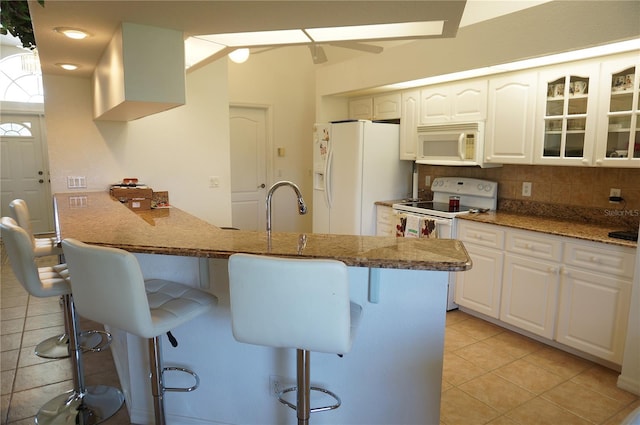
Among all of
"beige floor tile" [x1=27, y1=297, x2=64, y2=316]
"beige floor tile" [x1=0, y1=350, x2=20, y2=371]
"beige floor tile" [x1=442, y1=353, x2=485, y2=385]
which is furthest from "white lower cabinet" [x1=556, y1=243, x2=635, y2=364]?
"beige floor tile" [x1=27, y1=297, x2=64, y2=316]

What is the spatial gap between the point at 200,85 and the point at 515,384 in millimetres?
3584

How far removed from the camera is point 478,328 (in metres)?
3.34

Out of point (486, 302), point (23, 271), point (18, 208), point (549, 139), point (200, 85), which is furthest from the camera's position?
point (200, 85)

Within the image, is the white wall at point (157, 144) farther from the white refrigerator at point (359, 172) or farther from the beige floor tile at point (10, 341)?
the beige floor tile at point (10, 341)

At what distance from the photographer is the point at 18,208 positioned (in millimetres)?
2734

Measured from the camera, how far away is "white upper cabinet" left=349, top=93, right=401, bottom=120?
438 centimetres

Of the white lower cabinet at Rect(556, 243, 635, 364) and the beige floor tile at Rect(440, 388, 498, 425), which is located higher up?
the white lower cabinet at Rect(556, 243, 635, 364)

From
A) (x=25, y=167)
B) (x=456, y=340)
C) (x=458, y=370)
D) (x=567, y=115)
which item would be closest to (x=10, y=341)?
(x=458, y=370)

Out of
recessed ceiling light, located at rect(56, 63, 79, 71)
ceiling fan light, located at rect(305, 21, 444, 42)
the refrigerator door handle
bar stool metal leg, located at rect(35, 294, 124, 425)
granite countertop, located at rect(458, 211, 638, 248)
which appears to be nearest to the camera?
ceiling fan light, located at rect(305, 21, 444, 42)

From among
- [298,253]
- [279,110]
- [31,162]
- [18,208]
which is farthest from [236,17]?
[31,162]

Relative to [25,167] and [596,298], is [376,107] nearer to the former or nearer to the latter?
[596,298]

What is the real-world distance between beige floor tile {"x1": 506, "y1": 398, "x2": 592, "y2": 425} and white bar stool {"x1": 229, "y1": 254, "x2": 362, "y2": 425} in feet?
4.80

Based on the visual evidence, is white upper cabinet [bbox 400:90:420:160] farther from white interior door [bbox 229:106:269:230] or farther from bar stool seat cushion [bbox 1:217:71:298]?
bar stool seat cushion [bbox 1:217:71:298]

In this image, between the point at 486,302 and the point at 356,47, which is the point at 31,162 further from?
the point at 486,302
